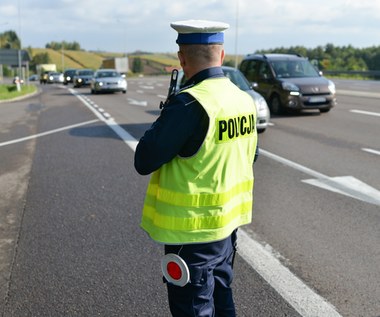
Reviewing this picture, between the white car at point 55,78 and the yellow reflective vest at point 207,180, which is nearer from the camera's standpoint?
the yellow reflective vest at point 207,180

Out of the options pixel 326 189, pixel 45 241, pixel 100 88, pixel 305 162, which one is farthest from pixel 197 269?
pixel 100 88

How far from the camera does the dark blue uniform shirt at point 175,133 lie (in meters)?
2.00

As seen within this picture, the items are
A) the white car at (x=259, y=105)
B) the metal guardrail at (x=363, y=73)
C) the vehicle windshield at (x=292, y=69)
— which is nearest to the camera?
the white car at (x=259, y=105)

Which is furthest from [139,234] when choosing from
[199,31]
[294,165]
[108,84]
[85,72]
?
[85,72]

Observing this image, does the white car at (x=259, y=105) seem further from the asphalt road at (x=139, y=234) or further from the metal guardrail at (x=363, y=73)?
the metal guardrail at (x=363, y=73)

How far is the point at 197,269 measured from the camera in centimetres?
217

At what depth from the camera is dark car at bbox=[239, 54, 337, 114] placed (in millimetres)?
14555

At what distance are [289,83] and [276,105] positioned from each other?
3.13ft

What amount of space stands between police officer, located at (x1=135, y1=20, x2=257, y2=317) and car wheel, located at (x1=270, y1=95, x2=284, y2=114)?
43.4ft

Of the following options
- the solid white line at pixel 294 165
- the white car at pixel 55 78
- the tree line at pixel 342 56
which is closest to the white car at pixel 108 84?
the solid white line at pixel 294 165

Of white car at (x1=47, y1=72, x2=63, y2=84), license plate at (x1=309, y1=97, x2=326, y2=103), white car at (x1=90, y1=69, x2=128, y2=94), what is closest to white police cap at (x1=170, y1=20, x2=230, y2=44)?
license plate at (x1=309, y1=97, x2=326, y2=103)

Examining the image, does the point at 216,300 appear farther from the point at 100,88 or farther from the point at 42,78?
the point at 42,78

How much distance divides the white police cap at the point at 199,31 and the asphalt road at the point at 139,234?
6.26 ft

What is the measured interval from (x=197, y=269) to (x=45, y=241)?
2.70 metres
